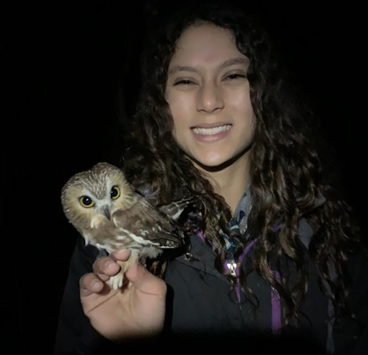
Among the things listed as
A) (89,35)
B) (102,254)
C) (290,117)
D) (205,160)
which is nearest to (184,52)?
(205,160)

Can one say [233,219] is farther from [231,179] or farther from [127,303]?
[127,303]

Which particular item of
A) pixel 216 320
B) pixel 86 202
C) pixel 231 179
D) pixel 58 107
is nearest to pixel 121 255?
pixel 86 202

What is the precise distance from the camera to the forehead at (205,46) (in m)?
1.53

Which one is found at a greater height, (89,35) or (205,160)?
(89,35)

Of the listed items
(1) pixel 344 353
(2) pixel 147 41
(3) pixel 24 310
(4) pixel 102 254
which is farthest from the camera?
(3) pixel 24 310

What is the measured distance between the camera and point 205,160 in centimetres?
167

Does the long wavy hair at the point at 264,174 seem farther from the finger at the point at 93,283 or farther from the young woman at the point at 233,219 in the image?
the finger at the point at 93,283

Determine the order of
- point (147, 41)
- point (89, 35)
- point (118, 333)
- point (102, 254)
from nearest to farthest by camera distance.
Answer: point (118, 333) < point (102, 254) < point (147, 41) < point (89, 35)

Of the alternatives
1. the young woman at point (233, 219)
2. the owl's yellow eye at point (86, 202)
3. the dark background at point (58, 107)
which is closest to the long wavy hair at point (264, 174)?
the young woman at point (233, 219)

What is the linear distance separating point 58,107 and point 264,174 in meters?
2.40

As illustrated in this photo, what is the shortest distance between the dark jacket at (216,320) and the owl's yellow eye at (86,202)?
13.6 inches

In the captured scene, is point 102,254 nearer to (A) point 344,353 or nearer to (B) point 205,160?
(B) point 205,160

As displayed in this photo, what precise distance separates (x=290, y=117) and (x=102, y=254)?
1.27 m

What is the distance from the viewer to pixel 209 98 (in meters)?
1.52
